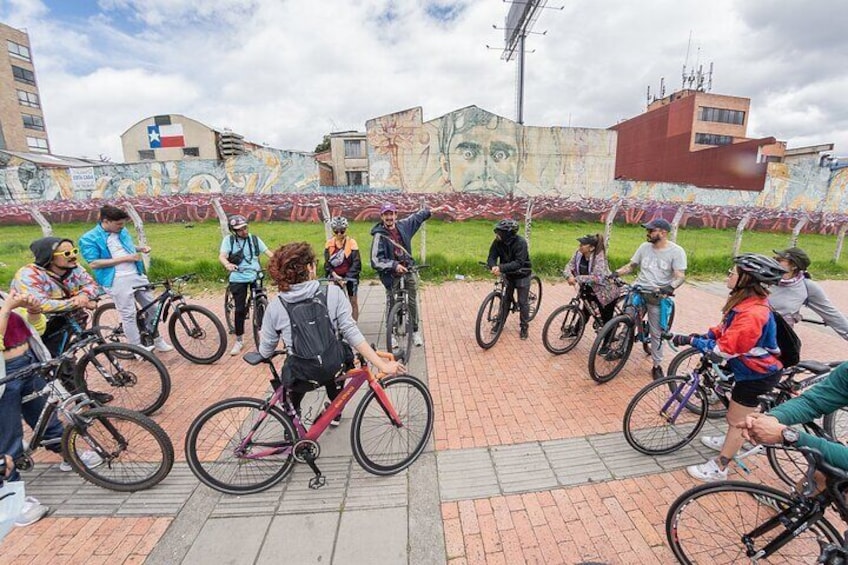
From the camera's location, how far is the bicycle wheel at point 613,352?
14.4 ft

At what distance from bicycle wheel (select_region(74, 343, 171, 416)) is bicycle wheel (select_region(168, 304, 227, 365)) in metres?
0.61

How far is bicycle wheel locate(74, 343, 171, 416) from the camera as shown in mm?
3576

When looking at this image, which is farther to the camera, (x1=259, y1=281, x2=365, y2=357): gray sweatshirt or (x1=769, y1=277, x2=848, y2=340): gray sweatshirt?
(x1=769, y1=277, x2=848, y2=340): gray sweatshirt

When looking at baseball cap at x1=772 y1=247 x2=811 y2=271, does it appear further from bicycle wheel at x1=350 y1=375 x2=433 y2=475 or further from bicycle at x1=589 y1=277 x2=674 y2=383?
bicycle wheel at x1=350 y1=375 x2=433 y2=475

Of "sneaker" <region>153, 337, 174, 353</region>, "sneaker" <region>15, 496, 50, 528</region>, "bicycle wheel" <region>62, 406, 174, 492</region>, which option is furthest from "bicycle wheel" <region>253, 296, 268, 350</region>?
"sneaker" <region>15, 496, 50, 528</region>

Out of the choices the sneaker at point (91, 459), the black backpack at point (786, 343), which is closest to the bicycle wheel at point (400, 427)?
the sneaker at point (91, 459)

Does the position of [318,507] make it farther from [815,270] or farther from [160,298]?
[815,270]

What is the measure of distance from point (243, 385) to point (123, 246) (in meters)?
2.17

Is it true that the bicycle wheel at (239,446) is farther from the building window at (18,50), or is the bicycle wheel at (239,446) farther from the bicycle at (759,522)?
the building window at (18,50)

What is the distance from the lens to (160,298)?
4801 millimetres

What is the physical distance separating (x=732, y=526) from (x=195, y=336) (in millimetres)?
5724

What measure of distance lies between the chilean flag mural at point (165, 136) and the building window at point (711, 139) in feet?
180

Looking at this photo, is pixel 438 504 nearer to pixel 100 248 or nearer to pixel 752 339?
pixel 752 339

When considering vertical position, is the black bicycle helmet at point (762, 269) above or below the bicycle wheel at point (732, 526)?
above
